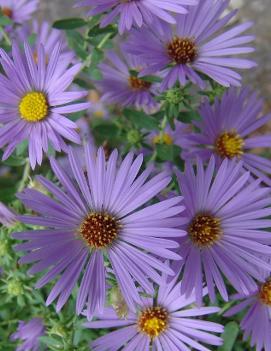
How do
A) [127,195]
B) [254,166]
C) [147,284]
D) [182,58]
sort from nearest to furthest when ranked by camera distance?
[147,284]
[127,195]
[182,58]
[254,166]

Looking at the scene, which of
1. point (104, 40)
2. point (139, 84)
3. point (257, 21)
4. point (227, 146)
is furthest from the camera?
point (257, 21)

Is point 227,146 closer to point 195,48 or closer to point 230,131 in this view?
point 230,131

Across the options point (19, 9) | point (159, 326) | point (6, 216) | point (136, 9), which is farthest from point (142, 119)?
point (19, 9)

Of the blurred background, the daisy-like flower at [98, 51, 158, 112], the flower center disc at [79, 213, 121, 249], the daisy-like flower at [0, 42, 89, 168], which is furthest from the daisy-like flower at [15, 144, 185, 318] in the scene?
the blurred background

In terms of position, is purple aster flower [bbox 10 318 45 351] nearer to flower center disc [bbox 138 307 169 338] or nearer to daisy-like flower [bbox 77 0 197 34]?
flower center disc [bbox 138 307 169 338]

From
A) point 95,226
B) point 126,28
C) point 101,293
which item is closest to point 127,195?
point 95,226

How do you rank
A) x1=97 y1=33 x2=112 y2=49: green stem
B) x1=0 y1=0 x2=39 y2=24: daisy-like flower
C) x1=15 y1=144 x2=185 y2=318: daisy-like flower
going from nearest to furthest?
x1=15 y1=144 x2=185 y2=318: daisy-like flower
x1=97 y1=33 x2=112 y2=49: green stem
x1=0 y1=0 x2=39 y2=24: daisy-like flower

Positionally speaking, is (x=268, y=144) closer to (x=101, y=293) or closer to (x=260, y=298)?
(x=260, y=298)
